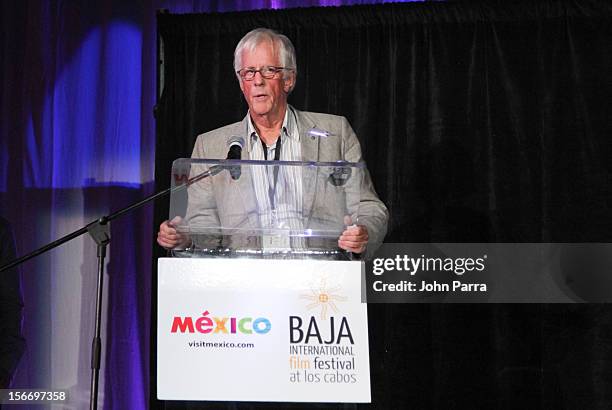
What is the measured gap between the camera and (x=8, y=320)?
3.32 m

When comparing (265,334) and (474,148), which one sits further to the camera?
(474,148)

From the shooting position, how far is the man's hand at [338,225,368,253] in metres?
2.47

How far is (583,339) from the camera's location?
3828mm

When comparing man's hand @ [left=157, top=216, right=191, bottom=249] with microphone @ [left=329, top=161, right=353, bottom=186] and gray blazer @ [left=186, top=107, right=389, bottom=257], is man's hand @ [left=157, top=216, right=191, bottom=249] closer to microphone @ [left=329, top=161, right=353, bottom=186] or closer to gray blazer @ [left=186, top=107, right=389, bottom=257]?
gray blazer @ [left=186, top=107, right=389, bottom=257]

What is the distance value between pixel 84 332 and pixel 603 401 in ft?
8.80

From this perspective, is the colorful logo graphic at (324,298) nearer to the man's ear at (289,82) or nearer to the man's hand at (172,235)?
the man's hand at (172,235)

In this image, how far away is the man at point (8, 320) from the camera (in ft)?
10.7

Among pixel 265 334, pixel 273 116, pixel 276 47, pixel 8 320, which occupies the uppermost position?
pixel 276 47

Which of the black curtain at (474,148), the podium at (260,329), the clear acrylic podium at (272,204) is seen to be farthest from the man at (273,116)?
the podium at (260,329)

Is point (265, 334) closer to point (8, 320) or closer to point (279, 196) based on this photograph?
point (279, 196)

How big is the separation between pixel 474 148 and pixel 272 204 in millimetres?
1780

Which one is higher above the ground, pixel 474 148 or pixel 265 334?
pixel 474 148

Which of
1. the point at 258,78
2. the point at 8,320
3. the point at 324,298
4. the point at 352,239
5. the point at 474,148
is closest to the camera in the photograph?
the point at 324,298

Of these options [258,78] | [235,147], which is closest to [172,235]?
[235,147]
